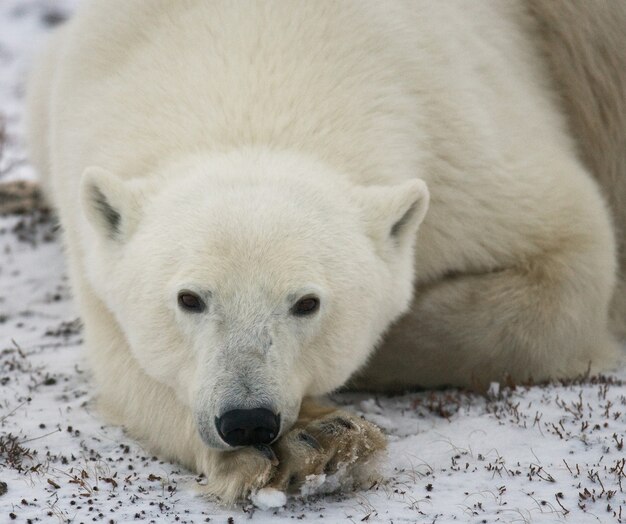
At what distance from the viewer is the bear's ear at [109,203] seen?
4250mm

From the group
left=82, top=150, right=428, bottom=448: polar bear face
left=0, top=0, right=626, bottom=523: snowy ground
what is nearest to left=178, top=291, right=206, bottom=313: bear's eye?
left=82, top=150, right=428, bottom=448: polar bear face

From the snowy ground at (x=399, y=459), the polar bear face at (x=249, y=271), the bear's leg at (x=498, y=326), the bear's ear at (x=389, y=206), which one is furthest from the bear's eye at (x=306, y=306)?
the bear's leg at (x=498, y=326)

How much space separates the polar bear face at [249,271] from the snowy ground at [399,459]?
0.41 meters

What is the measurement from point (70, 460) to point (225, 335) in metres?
1.20

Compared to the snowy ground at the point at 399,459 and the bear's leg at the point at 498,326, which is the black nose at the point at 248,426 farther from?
the bear's leg at the point at 498,326

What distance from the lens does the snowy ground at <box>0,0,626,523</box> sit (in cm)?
388

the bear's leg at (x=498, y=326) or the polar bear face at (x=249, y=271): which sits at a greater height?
the polar bear face at (x=249, y=271)

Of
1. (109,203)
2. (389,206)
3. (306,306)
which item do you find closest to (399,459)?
(306,306)

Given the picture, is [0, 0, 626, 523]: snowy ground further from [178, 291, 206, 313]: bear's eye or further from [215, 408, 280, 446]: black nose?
[178, 291, 206, 313]: bear's eye

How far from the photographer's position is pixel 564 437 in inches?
181

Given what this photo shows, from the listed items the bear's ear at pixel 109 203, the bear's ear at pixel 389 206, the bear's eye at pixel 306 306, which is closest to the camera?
the bear's eye at pixel 306 306

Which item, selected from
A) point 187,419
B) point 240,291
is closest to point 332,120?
point 240,291

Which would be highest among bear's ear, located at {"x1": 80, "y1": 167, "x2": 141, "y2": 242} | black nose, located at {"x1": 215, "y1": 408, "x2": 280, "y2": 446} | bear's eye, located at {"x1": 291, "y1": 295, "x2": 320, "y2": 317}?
bear's ear, located at {"x1": 80, "y1": 167, "x2": 141, "y2": 242}

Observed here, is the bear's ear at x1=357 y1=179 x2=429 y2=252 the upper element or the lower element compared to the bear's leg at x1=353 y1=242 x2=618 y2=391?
upper
